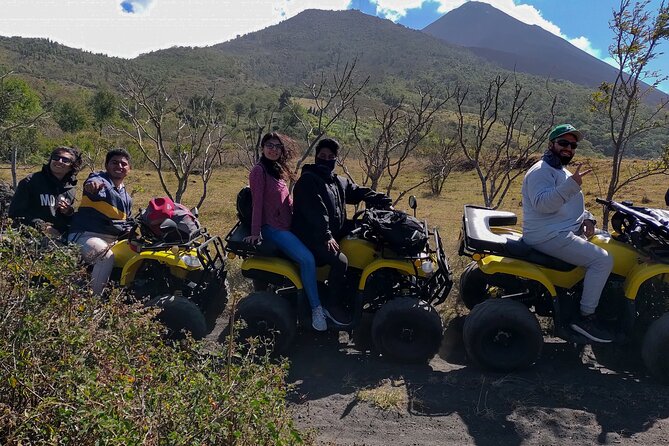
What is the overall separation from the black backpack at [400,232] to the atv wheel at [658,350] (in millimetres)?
1901

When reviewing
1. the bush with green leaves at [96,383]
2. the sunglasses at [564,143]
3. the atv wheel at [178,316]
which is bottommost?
the atv wheel at [178,316]

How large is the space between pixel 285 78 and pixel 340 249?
4885 inches

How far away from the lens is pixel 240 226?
193 inches

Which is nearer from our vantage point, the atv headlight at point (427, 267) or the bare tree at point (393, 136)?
the atv headlight at point (427, 267)

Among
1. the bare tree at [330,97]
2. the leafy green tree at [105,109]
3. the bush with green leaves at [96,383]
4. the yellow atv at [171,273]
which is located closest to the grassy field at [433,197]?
the bare tree at [330,97]

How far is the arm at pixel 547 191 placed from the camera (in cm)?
405

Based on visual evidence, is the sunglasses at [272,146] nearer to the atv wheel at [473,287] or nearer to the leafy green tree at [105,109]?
the atv wheel at [473,287]

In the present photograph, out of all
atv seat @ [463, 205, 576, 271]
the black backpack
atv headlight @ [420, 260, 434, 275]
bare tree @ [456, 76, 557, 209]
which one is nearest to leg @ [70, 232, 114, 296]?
the black backpack

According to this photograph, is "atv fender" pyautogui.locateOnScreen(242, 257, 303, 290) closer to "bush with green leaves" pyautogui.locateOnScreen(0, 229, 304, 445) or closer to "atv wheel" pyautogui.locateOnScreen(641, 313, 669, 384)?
"bush with green leaves" pyautogui.locateOnScreen(0, 229, 304, 445)

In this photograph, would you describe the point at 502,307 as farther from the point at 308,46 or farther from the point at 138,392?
the point at 308,46

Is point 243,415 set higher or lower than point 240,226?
lower

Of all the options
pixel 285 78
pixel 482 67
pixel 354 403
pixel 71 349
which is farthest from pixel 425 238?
pixel 285 78

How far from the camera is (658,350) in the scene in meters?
4.09

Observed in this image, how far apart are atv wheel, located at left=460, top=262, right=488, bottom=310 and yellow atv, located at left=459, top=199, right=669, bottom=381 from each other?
2.63 ft
